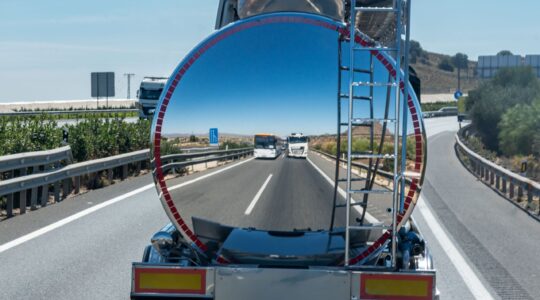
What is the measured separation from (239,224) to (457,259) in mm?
6064

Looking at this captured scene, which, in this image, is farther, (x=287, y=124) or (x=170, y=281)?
(x=287, y=124)

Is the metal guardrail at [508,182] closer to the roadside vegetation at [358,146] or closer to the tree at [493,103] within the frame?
the roadside vegetation at [358,146]

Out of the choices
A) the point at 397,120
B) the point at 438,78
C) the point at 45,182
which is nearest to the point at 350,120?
the point at 397,120

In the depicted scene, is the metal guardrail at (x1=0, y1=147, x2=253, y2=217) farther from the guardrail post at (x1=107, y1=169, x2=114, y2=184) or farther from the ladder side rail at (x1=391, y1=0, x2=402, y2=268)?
the ladder side rail at (x1=391, y1=0, x2=402, y2=268)

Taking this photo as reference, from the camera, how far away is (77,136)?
21.2 meters

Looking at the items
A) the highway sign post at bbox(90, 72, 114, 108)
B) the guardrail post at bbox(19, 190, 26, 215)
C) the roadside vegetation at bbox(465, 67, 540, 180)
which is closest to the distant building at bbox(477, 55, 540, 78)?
the roadside vegetation at bbox(465, 67, 540, 180)

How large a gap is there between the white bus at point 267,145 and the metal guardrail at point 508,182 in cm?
1113

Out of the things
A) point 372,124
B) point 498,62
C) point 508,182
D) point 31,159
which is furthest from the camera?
point 498,62

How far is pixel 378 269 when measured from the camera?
210 inches

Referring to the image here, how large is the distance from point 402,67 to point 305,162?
92 centimetres

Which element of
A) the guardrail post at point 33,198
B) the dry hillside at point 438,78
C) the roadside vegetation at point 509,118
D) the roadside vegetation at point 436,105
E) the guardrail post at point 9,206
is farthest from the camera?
the dry hillside at point 438,78

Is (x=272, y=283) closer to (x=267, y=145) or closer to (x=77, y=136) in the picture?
(x=267, y=145)

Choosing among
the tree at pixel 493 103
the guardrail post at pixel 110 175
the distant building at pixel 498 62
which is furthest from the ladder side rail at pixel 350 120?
the distant building at pixel 498 62

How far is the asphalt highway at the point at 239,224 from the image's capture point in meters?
5.68
